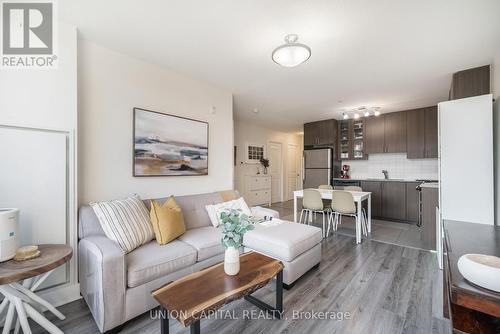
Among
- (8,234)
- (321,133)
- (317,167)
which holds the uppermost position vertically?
(321,133)

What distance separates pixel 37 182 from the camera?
1.68m

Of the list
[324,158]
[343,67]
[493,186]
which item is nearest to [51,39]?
[343,67]

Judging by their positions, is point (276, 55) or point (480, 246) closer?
point (480, 246)

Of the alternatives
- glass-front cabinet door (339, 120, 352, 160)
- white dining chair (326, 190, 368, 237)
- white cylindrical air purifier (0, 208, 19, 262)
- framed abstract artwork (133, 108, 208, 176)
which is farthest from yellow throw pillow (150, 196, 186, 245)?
glass-front cabinet door (339, 120, 352, 160)

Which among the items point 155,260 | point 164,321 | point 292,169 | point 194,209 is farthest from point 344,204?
point 292,169

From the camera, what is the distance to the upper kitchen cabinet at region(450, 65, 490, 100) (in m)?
2.54

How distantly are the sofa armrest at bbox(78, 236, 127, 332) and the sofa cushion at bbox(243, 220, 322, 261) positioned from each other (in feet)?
3.95

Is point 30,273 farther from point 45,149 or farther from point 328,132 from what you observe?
point 328,132

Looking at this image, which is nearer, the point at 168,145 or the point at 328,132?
the point at 168,145

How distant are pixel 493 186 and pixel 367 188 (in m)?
2.66

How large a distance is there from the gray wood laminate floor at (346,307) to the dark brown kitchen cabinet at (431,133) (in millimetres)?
2777

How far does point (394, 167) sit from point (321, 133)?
6.11ft

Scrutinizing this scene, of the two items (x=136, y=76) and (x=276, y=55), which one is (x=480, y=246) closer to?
(x=276, y=55)

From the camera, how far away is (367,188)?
4859mm
